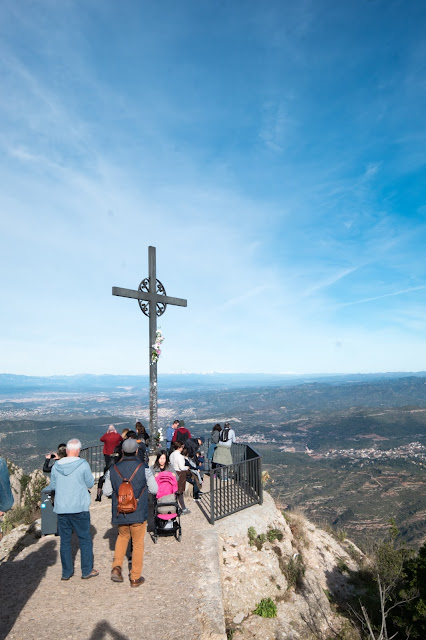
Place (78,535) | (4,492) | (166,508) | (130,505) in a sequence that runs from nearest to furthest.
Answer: (4,492)
(130,505)
(78,535)
(166,508)

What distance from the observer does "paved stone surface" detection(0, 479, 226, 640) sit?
4398mm

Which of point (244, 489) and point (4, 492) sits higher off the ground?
point (4, 492)

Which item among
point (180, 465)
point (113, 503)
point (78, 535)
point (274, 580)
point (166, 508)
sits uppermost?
point (113, 503)

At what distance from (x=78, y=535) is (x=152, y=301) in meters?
10.1

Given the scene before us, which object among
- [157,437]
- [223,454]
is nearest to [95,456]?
[157,437]

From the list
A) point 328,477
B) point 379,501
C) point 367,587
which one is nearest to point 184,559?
point 367,587

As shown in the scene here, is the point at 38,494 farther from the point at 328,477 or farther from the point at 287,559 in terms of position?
the point at 328,477

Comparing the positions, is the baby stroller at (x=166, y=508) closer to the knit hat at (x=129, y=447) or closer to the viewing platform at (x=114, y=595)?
the viewing platform at (x=114, y=595)

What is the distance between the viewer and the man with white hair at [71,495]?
5.18 metres

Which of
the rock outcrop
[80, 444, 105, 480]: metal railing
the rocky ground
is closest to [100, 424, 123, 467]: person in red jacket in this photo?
[80, 444, 105, 480]: metal railing

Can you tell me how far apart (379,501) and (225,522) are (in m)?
97.8

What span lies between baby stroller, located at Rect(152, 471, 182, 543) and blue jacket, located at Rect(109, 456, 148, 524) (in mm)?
1644

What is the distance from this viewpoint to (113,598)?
5.02 metres

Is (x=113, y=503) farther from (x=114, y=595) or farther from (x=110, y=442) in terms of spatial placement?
(x=110, y=442)
